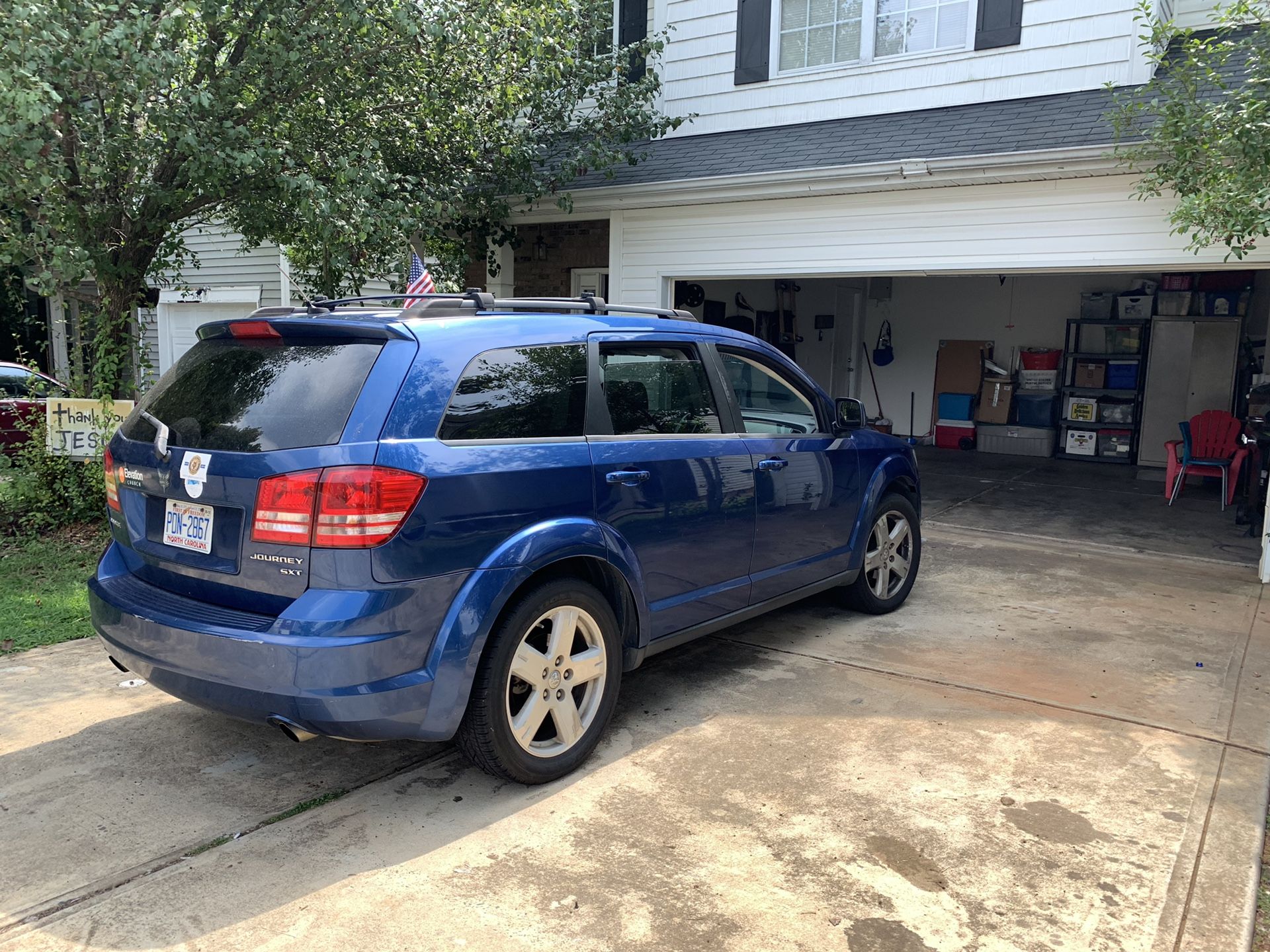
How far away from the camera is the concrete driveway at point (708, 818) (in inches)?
110

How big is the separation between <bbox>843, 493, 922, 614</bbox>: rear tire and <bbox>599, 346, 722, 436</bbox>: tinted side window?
1.54 m

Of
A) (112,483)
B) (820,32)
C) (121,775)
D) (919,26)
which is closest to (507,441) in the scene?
(112,483)

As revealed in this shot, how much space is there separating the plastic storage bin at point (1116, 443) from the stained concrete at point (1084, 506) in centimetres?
37

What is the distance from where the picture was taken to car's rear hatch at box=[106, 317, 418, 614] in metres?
3.05

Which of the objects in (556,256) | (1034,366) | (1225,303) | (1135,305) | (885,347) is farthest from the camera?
(885,347)

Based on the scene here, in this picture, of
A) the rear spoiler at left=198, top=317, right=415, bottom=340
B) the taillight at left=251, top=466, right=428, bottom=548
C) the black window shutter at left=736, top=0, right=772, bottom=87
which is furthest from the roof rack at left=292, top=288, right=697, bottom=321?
the black window shutter at left=736, top=0, right=772, bottom=87

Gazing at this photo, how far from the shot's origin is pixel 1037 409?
14.4m

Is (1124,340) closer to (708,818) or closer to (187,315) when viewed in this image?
(708,818)

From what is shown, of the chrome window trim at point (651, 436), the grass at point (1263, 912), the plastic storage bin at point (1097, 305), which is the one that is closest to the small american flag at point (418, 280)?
the chrome window trim at point (651, 436)

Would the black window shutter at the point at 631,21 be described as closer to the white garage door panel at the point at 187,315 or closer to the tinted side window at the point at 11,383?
the white garage door panel at the point at 187,315

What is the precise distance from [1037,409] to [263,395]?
13205 millimetres

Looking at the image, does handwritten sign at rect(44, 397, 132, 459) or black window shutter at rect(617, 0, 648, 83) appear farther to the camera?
black window shutter at rect(617, 0, 648, 83)

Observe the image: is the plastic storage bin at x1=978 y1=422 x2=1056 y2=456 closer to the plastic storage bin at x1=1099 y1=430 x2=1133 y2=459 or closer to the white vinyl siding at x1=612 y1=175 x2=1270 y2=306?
the plastic storage bin at x1=1099 y1=430 x2=1133 y2=459

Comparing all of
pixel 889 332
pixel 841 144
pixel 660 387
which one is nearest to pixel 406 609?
pixel 660 387
